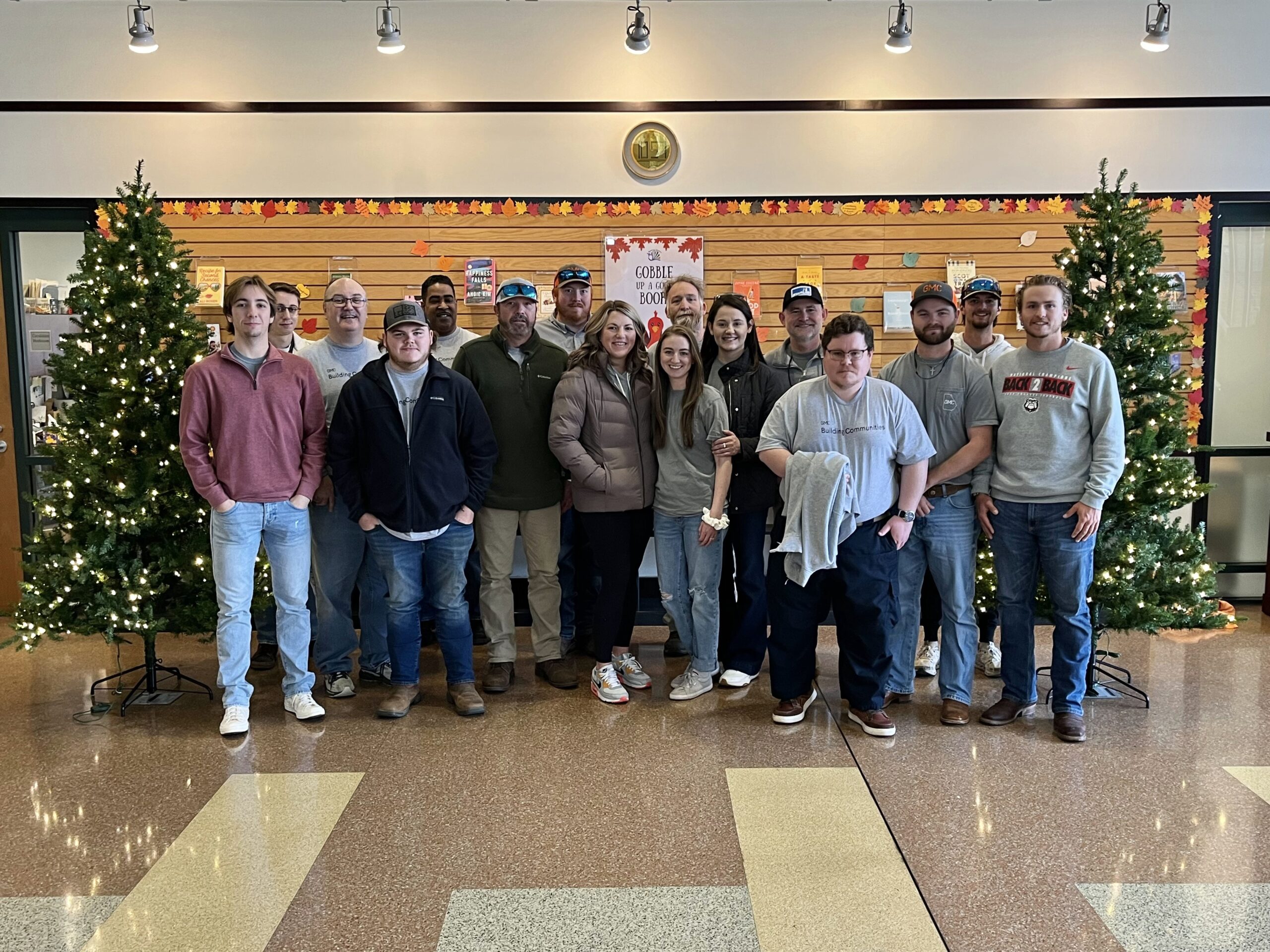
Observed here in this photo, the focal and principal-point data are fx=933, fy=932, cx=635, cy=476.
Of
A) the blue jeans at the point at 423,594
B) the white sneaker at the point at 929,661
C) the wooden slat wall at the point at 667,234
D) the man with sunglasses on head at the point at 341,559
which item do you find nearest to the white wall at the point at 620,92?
the wooden slat wall at the point at 667,234

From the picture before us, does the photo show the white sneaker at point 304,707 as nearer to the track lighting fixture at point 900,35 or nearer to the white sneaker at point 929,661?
the white sneaker at point 929,661

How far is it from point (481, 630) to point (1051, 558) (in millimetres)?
3025

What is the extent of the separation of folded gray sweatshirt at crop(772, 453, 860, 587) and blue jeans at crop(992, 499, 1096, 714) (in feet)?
2.33

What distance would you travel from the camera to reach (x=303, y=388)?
154 inches

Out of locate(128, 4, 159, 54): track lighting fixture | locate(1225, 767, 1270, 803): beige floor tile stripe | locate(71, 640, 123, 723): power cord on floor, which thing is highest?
locate(128, 4, 159, 54): track lighting fixture

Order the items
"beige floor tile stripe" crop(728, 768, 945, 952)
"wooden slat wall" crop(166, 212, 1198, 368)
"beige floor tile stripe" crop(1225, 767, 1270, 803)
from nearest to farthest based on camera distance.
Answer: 1. "beige floor tile stripe" crop(728, 768, 945, 952)
2. "beige floor tile stripe" crop(1225, 767, 1270, 803)
3. "wooden slat wall" crop(166, 212, 1198, 368)

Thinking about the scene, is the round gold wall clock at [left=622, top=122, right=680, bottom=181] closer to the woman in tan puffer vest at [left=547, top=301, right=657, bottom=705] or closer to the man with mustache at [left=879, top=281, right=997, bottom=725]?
the woman in tan puffer vest at [left=547, top=301, right=657, bottom=705]

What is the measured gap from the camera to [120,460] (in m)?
3.98

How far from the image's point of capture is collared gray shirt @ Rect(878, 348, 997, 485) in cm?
379

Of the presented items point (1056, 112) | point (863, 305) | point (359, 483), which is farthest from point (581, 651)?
point (1056, 112)

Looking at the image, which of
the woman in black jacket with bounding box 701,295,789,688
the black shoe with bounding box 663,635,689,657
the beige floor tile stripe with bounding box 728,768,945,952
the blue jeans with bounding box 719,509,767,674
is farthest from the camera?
the black shoe with bounding box 663,635,689,657

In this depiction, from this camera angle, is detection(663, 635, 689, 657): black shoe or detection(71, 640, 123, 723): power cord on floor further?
detection(663, 635, 689, 657): black shoe

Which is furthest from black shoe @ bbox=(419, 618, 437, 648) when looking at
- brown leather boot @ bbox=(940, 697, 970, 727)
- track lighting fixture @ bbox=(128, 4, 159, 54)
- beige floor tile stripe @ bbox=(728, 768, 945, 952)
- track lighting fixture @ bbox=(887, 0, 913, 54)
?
track lighting fixture @ bbox=(887, 0, 913, 54)

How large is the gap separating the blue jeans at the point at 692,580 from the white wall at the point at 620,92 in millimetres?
2437
